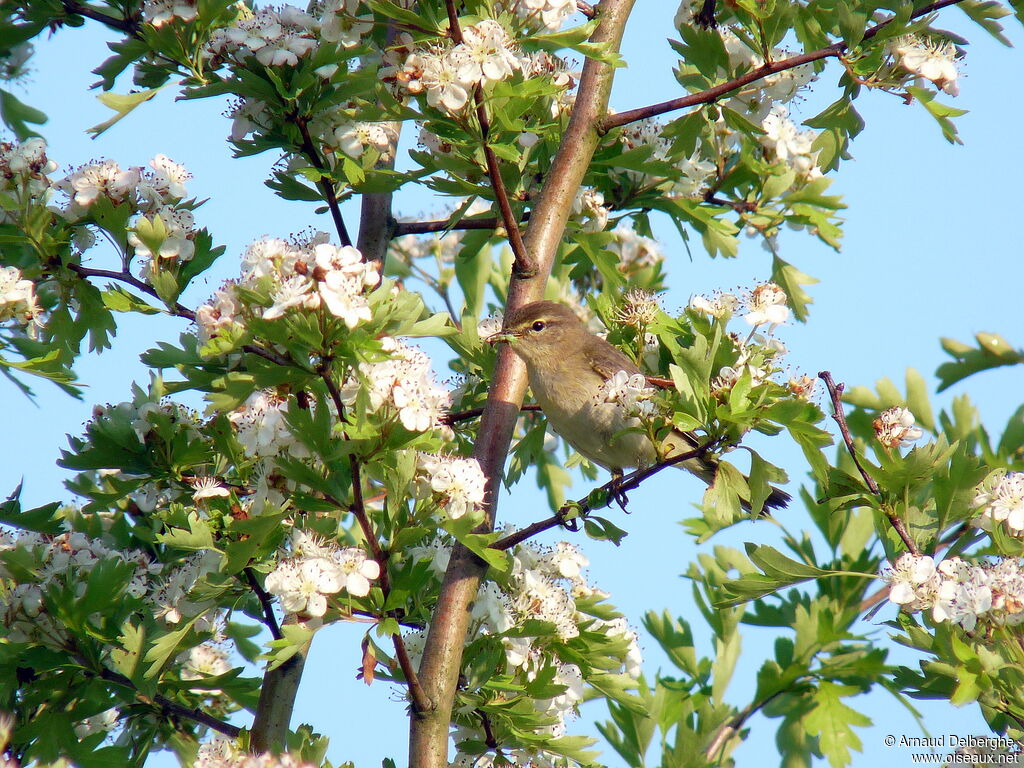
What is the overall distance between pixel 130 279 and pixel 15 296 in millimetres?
373

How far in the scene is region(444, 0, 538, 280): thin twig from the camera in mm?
3209

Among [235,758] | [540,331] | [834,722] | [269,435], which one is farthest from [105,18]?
[834,722]

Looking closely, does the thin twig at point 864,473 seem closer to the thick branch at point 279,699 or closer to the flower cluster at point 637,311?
the flower cluster at point 637,311

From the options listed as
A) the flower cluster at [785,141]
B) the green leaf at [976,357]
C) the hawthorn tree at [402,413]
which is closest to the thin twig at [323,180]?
the hawthorn tree at [402,413]

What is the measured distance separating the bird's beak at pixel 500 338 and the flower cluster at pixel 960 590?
1640 millimetres

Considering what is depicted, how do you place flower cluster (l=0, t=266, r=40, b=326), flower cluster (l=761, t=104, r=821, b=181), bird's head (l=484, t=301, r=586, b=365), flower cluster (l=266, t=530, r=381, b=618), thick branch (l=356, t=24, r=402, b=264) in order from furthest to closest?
1. flower cluster (l=761, t=104, r=821, b=181)
2. thick branch (l=356, t=24, r=402, b=264)
3. bird's head (l=484, t=301, r=586, b=365)
4. flower cluster (l=0, t=266, r=40, b=326)
5. flower cluster (l=266, t=530, r=381, b=618)

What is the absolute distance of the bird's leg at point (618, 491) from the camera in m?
3.24

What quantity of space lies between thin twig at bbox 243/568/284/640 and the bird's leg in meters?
1.09

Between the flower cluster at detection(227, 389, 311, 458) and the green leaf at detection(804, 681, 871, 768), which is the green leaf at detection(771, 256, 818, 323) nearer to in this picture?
the green leaf at detection(804, 681, 871, 768)

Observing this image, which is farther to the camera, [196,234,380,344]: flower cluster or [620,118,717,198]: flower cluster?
[620,118,717,198]: flower cluster

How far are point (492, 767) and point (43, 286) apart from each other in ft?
7.13

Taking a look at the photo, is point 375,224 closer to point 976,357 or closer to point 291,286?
point 291,286

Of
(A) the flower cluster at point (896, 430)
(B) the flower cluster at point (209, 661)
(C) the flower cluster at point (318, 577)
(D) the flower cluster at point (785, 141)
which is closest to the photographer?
(C) the flower cluster at point (318, 577)

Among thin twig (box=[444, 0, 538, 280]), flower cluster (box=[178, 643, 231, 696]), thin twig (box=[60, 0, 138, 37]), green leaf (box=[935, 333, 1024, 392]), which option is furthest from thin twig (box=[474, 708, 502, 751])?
green leaf (box=[935, 333, 1024, 392])
